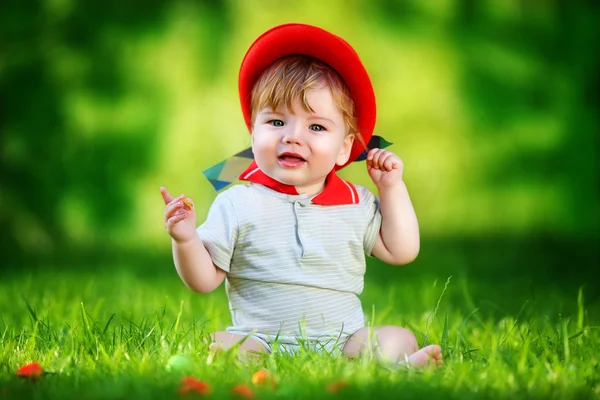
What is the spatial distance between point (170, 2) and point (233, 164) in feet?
21.4

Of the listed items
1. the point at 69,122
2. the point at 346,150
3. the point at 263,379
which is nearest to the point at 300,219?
the point at 346,150

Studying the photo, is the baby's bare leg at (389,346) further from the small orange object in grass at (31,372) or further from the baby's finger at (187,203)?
the small orange object in grass at (31,372)

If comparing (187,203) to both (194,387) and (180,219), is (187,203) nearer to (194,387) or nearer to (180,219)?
(180,219)

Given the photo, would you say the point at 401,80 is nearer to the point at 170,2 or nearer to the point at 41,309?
the point at 170,2

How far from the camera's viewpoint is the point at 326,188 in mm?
2605

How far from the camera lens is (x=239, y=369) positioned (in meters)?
2.12

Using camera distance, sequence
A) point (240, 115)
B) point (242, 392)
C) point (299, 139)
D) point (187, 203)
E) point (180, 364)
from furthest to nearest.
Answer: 1. point (240, 115)
2. point (299, 139)
3. point (187, 203)
4. point (180, 364)
5. point (242, 392)

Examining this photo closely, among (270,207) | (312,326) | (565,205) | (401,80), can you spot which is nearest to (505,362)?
(312,326)

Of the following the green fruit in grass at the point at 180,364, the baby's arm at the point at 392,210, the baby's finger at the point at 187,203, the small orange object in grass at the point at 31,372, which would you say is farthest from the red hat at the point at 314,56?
the small orange object in grass at the point at 31,372

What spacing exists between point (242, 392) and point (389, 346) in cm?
70

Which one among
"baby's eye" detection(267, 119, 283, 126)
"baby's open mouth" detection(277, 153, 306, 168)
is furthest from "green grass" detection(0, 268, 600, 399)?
"baby's eye" detection(267, 119, 283, 126)

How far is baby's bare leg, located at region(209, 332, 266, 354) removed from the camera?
2369 mm

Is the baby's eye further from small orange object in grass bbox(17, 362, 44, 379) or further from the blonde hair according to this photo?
small orange object in grass bbox(17, 362, 44, 379)

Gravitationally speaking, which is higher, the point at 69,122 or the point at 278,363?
the point at 69,122
